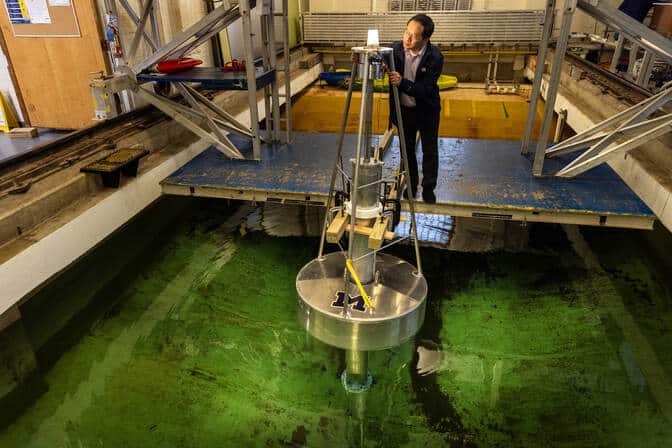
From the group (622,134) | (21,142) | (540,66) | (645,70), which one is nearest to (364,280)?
(622,134)

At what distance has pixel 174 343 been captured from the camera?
333 cm

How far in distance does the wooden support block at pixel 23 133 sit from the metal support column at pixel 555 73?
20.8 ft

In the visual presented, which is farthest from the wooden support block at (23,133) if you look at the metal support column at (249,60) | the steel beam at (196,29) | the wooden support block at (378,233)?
the wooden support block at (378,233)

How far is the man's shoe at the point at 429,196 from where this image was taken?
12.5 feet

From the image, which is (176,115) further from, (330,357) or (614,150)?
(614,150)

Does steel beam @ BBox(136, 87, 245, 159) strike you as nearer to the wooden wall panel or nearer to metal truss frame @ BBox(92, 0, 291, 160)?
metal truss frame @ BBox(92, 0, 291, 160)

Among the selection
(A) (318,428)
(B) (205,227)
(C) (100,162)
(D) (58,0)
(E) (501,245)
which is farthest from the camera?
(D) (58,0)

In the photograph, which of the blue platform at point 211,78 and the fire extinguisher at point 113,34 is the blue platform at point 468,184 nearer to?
the blue platform at point 211,78

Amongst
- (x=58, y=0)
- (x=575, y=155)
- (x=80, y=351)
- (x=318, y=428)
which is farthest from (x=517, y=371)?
(x=58, y=0)

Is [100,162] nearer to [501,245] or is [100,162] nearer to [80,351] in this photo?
[80,351]

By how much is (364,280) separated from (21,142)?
18.8 feet

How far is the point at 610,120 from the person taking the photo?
13.9 feet

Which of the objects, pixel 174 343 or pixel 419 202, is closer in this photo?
pixel 174 343

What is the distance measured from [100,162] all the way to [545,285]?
4.00 m
